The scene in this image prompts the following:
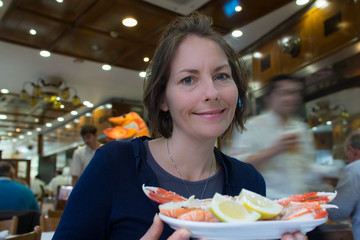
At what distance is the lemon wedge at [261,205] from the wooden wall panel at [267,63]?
3.86 meters

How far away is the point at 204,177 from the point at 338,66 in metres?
3.01

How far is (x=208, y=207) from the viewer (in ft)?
2.53

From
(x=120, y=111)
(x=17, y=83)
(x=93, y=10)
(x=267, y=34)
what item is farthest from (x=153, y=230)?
(x=120, y=111)

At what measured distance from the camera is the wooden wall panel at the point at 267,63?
447cm

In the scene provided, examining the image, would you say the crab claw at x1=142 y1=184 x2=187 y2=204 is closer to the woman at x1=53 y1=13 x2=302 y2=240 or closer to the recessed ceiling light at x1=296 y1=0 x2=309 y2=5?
A: the woman at x1=53 y1=13 x2=302 y2=240

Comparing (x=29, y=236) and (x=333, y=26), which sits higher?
(x=333, y=26)

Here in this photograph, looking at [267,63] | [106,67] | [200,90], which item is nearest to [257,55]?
[267,63]

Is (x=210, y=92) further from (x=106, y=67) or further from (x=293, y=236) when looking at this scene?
(x=106, y=67)

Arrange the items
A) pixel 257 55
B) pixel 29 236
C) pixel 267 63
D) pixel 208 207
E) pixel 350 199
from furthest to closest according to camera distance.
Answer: pixel 257 55
pixel 267 63
pixel 350 199
pixel 29 236
pixel 208 207

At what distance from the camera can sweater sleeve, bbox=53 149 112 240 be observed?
1018 mm

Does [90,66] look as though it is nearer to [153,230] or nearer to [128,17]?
[128,17]

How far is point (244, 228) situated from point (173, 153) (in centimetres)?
60

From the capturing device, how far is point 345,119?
357 cm

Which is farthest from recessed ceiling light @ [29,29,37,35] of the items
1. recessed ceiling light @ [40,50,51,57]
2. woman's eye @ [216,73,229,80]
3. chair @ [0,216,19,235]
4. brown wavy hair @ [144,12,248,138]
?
woman's eye @ [216,73,229,80]
